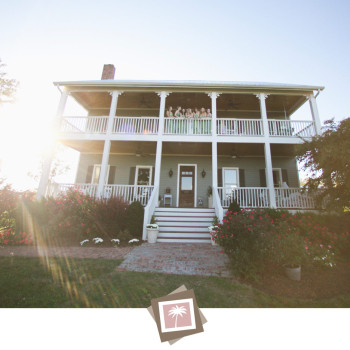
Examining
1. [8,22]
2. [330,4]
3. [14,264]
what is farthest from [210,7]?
[14,264]

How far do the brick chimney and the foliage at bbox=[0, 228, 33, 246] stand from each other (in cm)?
932

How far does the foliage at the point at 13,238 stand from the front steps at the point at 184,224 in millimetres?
4211

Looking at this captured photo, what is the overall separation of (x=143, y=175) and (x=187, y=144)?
128 inches

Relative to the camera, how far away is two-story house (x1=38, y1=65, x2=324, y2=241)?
8.22m

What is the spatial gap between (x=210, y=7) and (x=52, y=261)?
827 centimetres

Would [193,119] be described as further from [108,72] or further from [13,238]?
[13,238]

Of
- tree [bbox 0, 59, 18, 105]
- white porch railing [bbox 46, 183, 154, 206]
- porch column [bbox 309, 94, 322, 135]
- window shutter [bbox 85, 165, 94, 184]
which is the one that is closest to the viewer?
white porch railing [bbox 46, 183, 154, 206]

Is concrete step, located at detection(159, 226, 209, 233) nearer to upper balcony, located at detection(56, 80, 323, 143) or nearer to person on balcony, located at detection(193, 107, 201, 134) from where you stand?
upper balcony, located at detection(56, 80, 323, 143)

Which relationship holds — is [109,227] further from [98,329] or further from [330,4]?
[330,4]

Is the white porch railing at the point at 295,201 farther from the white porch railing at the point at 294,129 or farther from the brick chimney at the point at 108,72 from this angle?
the brick chimney at the point at 108,72

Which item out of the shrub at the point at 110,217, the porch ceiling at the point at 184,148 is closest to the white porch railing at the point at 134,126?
the porch ceiling at the point at 184,148

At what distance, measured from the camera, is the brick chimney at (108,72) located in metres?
11.1

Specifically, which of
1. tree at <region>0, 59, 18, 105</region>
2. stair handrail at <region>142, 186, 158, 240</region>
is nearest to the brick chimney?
tree at <region>0, 59, 18, 105</region>

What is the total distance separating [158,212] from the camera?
7715mm
